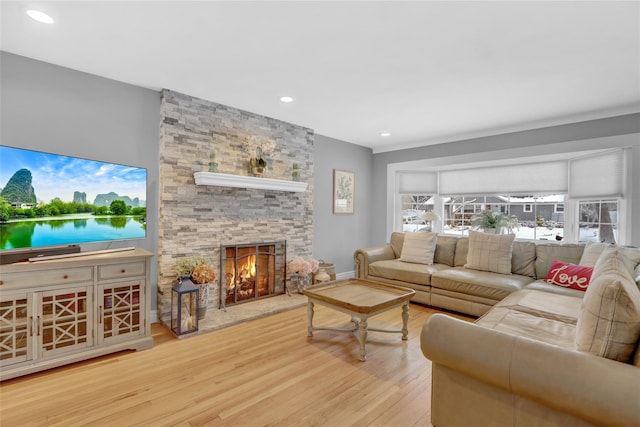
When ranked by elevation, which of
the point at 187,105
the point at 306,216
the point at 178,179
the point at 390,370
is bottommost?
the point at 390,370

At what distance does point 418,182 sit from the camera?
18.3ft

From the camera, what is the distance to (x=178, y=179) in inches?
131

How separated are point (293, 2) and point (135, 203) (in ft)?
7.56

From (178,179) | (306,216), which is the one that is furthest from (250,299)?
(178,179)

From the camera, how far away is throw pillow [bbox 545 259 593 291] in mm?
3021

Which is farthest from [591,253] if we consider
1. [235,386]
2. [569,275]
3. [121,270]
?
[121,270]

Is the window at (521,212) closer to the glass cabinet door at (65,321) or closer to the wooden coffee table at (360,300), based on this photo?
the wooden coffee table at (360,300)

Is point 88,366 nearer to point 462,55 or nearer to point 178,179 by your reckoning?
point 178,179

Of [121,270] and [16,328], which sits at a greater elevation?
[121,270]

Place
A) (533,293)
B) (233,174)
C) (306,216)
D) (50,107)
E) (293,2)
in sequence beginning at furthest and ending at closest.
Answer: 1. (306,216)
2. (233,174)
3. (533,293)
4. (50,107)
5. (293,2)

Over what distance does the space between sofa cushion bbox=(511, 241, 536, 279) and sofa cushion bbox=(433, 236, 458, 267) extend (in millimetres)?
756

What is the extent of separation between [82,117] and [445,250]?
4584mm

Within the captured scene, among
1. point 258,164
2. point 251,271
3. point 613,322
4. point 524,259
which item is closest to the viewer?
point 613,322

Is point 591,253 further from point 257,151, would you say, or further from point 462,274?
point 257,151
